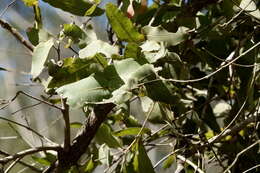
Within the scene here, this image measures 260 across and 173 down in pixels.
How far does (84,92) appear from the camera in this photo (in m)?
0.58

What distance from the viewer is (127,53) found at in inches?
24.3

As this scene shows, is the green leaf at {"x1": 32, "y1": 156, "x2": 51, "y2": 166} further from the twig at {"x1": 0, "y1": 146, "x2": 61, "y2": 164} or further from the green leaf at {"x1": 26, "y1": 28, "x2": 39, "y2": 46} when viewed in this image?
the green leaf at {"x1": 26, "y1": 28, "x2": 39, "y2": 46}

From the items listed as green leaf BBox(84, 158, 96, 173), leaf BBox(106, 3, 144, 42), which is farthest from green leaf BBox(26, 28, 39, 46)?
green leaf BBox(84, 158, 96, 173)

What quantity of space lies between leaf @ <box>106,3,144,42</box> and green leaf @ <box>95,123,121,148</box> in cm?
19

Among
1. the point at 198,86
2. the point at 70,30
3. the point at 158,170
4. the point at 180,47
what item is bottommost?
the point at 158,170

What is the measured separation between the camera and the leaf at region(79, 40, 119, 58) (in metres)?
0.62

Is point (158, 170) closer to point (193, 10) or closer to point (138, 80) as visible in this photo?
point (193, 10)

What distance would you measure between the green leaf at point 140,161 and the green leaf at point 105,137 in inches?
3.0

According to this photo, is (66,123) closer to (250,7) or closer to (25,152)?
(25,152)

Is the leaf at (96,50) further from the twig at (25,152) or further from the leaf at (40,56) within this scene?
the twig at (25,152)

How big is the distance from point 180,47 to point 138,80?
0.19 metres

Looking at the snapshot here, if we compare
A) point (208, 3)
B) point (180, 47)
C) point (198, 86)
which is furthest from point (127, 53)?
point (198, 86)

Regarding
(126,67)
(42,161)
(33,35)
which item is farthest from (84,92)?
(42,161)

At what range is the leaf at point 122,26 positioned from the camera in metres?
0.64
